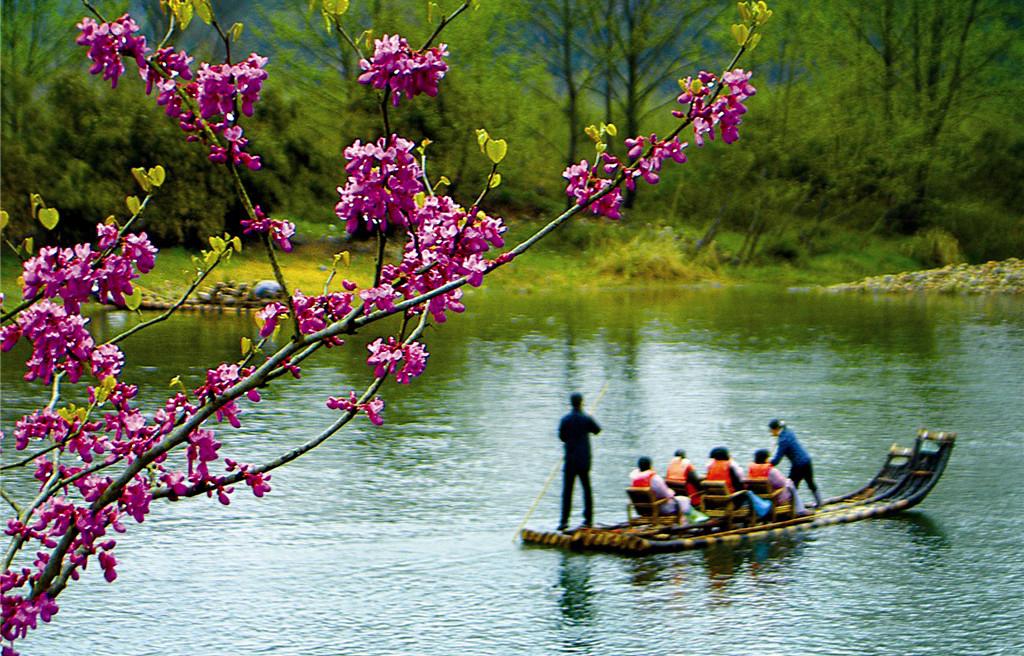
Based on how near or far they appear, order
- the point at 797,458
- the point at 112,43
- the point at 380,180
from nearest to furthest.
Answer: the point at 112,43, the point at 380,180, the point at 797,458

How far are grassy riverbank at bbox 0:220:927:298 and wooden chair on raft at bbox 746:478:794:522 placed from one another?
1790 inches

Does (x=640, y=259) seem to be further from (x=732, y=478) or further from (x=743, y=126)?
(x=732, y=478)

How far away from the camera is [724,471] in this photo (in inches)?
870

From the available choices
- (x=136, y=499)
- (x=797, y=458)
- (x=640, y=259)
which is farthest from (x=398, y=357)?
(x=640, y=259)

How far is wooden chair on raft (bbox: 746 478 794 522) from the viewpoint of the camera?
73.0ft

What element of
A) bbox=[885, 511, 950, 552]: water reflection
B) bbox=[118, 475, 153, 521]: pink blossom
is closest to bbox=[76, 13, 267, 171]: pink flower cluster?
bbox=[118, 475, 153, 521]: pink blossom

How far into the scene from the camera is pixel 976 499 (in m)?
25.4

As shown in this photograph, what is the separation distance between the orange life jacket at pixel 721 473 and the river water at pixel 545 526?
1.06 metres

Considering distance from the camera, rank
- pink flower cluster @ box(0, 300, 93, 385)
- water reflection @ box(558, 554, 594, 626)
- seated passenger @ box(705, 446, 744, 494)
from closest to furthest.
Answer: pink flower cluster @ box(0, 300, 93, 385), water reflection @ box(558, 554, 594, 626), seated passenger @ box(705, 446, 744, 494)

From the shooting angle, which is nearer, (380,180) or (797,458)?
(380,180)

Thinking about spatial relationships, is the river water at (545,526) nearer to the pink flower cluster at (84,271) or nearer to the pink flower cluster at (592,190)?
the pink flower cluster at (592,190)

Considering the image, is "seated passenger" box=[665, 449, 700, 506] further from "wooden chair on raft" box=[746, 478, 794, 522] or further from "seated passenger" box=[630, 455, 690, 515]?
"wooden chair on raft" box=[746, 478, 794, 522]

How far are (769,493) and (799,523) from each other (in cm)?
83

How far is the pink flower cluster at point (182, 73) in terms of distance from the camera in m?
7.21
